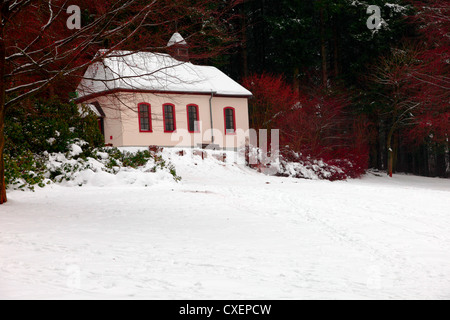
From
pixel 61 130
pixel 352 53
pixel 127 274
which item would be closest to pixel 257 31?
pixel 352 53

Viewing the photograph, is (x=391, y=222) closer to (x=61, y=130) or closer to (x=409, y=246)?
(x=409, y=246)

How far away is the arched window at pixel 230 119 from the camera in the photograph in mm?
27359

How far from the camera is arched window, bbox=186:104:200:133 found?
85.1 feet

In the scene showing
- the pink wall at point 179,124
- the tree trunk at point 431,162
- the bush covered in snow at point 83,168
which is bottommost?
the tree trunk at point 431,162

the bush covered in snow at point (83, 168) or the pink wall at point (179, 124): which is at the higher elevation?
the pink wall at point (179, 124)

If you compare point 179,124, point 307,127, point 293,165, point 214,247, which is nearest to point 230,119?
point 179,124

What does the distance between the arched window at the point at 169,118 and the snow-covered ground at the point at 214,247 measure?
12.7m

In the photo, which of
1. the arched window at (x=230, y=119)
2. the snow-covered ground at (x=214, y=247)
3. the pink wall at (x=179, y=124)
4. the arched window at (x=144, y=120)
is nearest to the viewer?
the snow-covered ground at (x=214, y=247)

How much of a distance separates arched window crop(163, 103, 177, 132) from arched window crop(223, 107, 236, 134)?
11.8 ft

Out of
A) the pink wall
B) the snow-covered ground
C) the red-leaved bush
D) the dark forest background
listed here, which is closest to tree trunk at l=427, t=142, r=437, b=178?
the dark forest background

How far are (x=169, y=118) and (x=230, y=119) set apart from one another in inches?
168

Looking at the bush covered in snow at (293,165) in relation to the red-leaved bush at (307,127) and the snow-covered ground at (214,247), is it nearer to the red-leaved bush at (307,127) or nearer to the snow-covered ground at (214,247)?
the red-leaved bush at (307,127)

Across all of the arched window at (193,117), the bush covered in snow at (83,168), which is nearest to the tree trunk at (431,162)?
the arched window at (193,117)

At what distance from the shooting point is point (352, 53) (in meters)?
36.2
